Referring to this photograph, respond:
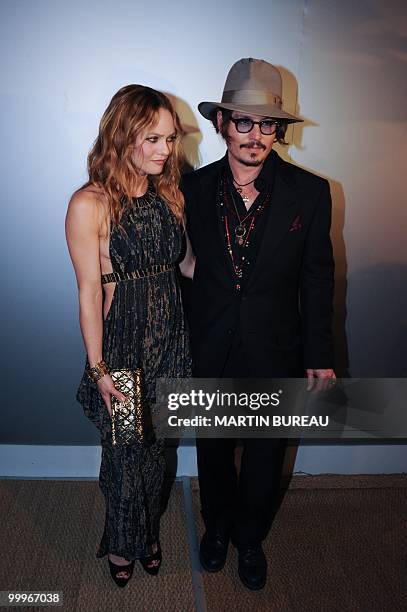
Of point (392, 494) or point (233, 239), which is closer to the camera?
point (233, 239)

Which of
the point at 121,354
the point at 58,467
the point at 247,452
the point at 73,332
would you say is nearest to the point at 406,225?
the point at 247,452

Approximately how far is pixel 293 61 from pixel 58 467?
2.07m

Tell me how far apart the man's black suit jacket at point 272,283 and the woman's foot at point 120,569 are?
0.77m

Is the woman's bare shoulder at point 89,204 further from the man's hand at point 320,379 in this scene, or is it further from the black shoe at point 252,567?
the black shoe at point 252,567

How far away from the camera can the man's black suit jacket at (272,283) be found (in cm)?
191

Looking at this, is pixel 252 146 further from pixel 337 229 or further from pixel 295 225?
pixel 337 229

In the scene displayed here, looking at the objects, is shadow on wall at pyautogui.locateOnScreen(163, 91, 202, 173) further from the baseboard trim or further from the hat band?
the baseboard trim

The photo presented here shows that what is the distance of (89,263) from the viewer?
178 centimetres

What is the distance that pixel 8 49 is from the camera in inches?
81.8

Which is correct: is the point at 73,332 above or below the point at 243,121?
below

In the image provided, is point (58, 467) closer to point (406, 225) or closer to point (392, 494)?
point (392, 494)

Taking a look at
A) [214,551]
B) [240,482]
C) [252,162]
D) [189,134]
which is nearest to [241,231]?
[252,162]

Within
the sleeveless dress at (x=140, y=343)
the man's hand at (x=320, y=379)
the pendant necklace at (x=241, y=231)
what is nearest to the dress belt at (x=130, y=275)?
the sleeveless dress at (x=140, y=343)

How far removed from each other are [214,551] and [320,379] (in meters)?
0.82
